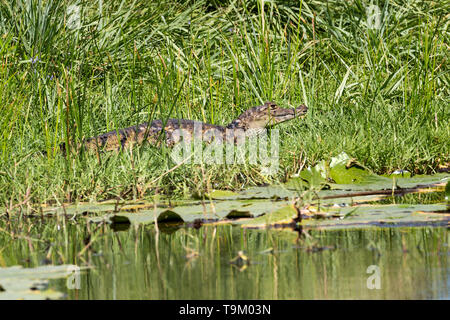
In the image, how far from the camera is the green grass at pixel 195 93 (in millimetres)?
4820

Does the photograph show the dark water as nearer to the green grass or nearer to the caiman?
the green grass

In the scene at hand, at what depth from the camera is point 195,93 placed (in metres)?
8.30

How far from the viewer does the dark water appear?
237cm

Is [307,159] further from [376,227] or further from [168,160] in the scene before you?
[376,227]

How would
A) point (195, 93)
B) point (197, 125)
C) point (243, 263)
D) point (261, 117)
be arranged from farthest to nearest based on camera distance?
point (195, 93) < point (261, 117) < point (197, 125) < point (243, 263)

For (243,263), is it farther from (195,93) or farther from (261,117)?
(195,93)

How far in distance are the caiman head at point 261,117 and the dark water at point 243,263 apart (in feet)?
10.3

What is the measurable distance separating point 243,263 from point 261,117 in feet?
13.6

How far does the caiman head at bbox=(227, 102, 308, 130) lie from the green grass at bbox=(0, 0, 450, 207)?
19 cm

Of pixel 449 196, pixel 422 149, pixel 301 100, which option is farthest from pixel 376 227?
pixel 301 100

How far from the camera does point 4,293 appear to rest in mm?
2449

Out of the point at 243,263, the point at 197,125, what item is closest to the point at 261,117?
the point at 197,125

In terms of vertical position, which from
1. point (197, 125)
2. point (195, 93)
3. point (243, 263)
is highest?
point (195, 93)
